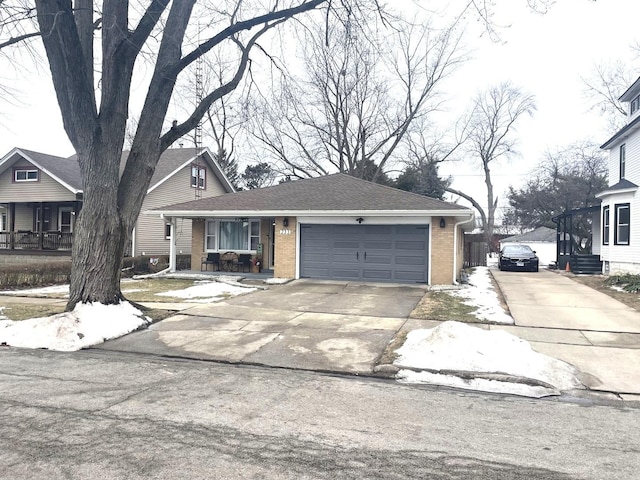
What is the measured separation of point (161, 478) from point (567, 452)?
125 inches

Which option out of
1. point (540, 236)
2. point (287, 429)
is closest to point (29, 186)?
point (287, 429)

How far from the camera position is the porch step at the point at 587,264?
2170 centimetres

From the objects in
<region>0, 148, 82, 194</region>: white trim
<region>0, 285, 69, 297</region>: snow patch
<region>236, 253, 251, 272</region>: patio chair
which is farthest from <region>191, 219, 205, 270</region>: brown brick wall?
<region>0, 148, 82, 194</region>: white trim

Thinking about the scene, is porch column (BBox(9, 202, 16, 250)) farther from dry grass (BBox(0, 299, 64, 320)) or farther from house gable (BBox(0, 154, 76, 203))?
dry grass (BBox(0, 299, 64, 320))

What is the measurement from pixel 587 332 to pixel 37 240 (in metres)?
26.1

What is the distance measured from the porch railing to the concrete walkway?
2169 centimetres

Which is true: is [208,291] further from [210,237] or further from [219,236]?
[210,237]

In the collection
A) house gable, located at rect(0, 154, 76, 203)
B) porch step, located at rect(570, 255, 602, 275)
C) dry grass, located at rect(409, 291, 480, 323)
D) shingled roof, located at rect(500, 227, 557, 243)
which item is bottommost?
dry grass, located at rect(409, 291, 480, 323)

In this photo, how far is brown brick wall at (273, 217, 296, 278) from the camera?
1680 centimetres

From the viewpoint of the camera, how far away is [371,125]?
116 feet

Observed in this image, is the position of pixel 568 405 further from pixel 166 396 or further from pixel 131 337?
pixel 131 337

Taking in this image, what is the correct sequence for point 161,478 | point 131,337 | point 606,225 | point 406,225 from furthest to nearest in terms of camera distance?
point 606,225 → point 406,225 → point 131,337 → point 161,478

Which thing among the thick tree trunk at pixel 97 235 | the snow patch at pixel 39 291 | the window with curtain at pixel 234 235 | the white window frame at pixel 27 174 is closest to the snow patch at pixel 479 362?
the thick tree trunk at pixel 97 235

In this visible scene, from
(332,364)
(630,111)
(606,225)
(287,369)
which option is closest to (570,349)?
(332,364)
